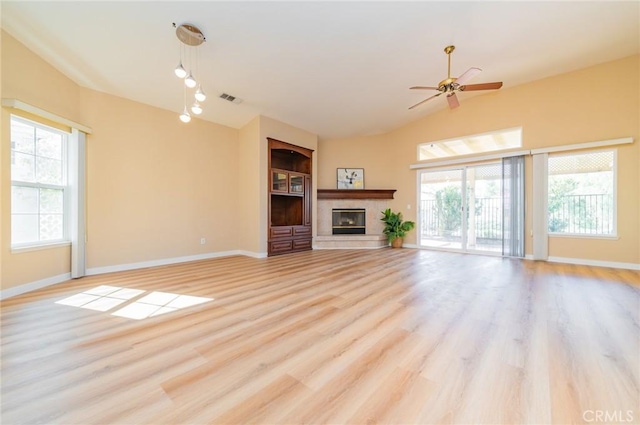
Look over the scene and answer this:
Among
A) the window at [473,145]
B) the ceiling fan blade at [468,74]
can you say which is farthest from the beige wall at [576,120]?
the ceiling fan blade at [468,74]

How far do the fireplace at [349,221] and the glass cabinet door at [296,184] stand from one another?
5.01ft

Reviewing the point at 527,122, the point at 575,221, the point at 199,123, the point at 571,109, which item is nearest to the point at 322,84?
the point at 199,123

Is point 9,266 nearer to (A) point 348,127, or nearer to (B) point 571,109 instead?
(A) point 348,127

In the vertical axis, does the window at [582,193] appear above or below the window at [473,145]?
below

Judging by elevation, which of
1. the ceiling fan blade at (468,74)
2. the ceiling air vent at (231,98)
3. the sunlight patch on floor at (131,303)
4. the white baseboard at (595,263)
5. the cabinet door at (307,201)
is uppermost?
the ceiling air vent at (231,98)

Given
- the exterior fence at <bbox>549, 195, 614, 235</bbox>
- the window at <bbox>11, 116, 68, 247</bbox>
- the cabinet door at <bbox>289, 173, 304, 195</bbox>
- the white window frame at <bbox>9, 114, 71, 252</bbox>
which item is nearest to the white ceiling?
the white window frame at <bbox>9, 114, 71, 252</bbox>

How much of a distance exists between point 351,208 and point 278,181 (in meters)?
2.53

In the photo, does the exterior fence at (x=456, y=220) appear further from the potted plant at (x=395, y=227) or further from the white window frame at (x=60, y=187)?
the white window frame at (x=60, y=187)

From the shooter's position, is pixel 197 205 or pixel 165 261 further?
pixel 197 205

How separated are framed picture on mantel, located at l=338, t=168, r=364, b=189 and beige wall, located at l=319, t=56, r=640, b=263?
1721 mm

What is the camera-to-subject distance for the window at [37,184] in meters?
3.12

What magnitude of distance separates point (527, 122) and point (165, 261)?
8.09m

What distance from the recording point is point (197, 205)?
17.3ft

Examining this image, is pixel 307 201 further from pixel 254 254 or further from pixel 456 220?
pixel 456 220
